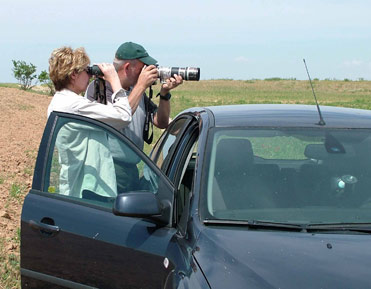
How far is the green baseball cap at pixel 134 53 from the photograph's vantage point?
5395 millimetres

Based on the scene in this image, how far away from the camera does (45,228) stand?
4105mm

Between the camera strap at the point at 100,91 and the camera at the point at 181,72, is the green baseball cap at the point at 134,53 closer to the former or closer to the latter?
the camera at the point at 181,72

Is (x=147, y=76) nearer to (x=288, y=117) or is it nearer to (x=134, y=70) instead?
(x=134, y=70)

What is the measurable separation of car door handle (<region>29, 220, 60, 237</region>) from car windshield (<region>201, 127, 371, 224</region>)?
936mm

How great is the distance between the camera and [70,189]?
4.23 meters

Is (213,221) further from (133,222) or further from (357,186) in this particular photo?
(357,186)

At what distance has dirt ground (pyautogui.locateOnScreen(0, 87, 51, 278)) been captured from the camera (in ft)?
25.5

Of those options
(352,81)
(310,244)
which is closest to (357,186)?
(310,244)

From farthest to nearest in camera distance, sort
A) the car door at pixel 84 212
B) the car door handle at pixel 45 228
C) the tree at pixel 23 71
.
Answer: the tree at pixel 23 71 → the car door handle at pixel 45 228 → the car door at pixel 84 212

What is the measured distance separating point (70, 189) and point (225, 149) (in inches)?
37.0

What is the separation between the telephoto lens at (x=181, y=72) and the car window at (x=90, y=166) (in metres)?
1.45

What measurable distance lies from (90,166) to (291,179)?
1.15 metres

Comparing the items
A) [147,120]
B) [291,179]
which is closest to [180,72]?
[147,120]

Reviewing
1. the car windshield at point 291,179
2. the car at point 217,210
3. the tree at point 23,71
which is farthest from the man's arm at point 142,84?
the tree at point 23,71
